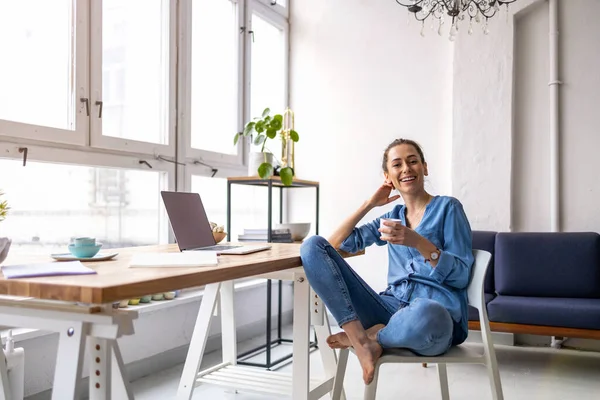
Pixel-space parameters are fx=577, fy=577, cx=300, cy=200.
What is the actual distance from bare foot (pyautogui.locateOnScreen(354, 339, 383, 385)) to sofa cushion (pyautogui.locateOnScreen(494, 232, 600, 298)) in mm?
1987

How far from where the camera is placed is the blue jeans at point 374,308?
1637mm

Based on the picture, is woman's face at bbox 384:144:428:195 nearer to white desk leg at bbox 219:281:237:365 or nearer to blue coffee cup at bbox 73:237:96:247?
white desk leg at bbox 219:281:237:365

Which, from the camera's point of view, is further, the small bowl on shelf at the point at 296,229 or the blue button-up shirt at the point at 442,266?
the small bowl on shelf at the point at 296,229

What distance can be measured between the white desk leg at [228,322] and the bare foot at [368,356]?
1073 mm

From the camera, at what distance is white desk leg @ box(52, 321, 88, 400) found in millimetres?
1208

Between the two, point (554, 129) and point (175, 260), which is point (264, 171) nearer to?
point (175, 260)

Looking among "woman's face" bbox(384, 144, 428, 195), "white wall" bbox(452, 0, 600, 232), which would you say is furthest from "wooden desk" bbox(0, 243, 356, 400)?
"white wall" bbox(452, 0, 600, 232)

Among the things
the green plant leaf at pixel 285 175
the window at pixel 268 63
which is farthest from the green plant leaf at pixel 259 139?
the window at pixel 268 63

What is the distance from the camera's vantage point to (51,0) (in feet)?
8.22

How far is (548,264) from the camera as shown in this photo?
3.34m

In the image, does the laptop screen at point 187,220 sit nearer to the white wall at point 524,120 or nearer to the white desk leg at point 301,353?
the white desk leg at point 301,353

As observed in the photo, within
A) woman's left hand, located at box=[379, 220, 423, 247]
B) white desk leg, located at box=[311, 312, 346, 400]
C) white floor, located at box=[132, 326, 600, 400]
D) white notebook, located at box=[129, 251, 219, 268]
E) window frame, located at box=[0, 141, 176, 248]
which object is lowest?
white floor, located at box=[132, 326, 600, 400]

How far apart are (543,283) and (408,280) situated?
171 cm

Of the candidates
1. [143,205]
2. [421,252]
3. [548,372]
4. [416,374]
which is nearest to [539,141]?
[548,372]
